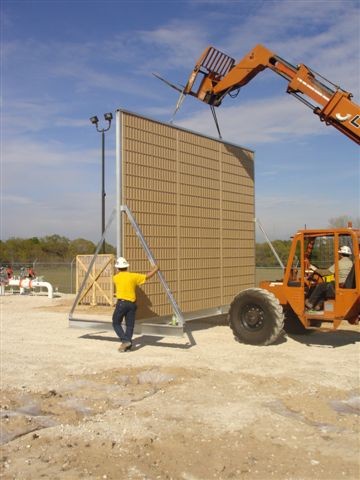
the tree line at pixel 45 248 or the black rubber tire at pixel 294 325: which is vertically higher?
the tree line at pixel 45 248

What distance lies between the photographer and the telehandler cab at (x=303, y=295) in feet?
34.1

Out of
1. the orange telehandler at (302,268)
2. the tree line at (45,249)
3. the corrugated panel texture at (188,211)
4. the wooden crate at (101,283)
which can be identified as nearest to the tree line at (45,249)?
the tree line at (45,249)

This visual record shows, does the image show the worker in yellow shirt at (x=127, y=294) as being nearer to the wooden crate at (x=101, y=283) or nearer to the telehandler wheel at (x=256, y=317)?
the telehandler wheel at (x=256, y=317)

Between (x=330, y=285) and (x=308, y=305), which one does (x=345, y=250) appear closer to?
(x=330, y=285)

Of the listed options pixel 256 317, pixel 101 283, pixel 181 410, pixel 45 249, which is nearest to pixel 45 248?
pixel 45 249

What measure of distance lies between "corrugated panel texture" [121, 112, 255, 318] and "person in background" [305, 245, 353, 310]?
10.2 ft

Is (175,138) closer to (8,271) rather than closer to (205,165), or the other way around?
(205,165)

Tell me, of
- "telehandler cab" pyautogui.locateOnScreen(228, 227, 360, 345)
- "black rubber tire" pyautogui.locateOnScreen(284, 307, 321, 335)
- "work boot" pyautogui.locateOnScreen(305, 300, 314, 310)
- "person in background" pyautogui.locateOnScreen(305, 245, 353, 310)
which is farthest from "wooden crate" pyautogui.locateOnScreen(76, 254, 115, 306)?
"person in background" pyautogui.locateOnScreen(305, 245, 353, 310)

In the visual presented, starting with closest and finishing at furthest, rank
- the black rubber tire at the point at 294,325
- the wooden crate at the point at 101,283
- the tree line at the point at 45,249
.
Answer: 1. the black rubber tire at the point at 294,325
2. the wooden crate at the point at 101,283
3. the tree line at the point at 45,249

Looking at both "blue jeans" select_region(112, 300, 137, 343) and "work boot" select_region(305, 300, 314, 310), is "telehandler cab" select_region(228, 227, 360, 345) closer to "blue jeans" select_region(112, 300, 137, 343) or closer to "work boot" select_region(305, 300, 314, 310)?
"work boot" select_region(305, 300, 314, 310)

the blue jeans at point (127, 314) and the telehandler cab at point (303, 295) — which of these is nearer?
the telehandler cab at point (303, 295)

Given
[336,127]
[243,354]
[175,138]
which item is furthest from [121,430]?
[336,127]

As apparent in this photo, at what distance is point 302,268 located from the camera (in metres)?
11.1

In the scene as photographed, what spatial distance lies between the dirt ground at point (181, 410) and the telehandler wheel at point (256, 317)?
32cm
